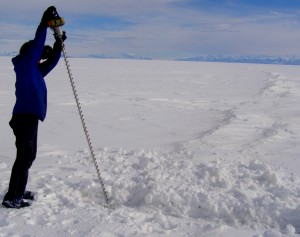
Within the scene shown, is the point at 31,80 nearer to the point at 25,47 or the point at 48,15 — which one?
the point at 25,47

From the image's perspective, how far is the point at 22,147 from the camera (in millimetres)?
3750

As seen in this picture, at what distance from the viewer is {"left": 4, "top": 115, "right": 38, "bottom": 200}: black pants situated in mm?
3721

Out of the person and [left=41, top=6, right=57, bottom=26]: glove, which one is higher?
[left=41, top=6, right=57, bottom=26]: glove

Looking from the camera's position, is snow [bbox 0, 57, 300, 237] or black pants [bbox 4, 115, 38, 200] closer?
snow [bbox 0, 57, 300, 237]

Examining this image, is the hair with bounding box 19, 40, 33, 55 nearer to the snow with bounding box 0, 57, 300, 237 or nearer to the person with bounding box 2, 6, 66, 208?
the person with bounding box 2, 6, 66, 208

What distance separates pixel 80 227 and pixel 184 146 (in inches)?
137

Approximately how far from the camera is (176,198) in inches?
159

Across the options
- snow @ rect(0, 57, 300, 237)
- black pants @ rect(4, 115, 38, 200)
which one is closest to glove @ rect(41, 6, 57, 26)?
black pants @ rect(4, 115, 38, 200)

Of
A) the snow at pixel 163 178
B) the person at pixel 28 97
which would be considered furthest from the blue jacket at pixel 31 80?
the snow at pixel 163 178

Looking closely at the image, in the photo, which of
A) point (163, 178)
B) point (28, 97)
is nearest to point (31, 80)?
point (28, 97)

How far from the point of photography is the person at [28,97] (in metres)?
3.56

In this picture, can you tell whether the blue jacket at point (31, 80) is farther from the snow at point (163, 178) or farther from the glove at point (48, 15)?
the snow at point (163, 178)

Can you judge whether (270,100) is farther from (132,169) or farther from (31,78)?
(31,78)

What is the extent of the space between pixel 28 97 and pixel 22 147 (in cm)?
Result: 49
